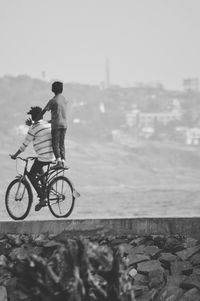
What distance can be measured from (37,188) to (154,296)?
140 inches

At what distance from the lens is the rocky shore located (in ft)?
17.7

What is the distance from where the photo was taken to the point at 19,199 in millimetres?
10703

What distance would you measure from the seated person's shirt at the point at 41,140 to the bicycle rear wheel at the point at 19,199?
1.80 ft

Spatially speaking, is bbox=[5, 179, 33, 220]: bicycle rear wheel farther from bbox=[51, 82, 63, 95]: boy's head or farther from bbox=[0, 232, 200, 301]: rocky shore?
bbox=[51, 82, 63, 95]: boy's head

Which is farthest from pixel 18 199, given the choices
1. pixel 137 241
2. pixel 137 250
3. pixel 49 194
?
pixel 137 250

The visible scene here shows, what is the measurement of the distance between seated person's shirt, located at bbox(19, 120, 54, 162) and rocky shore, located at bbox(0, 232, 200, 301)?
1591 mm

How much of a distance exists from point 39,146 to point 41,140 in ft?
0.33

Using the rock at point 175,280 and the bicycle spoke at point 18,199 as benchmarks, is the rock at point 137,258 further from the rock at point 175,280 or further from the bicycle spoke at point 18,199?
the bicycle spoke at point 18,199

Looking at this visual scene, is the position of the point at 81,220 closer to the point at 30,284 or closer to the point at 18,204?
the point at 18,204

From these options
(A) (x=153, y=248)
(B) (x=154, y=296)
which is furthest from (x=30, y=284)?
(A) (x=153, y=248)

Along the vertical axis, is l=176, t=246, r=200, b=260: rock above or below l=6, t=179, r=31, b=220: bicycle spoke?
below

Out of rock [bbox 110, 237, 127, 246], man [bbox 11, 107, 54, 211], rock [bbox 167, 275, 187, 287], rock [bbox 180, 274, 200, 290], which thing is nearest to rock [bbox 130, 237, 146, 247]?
rock [bbox 110, 237, 127, 246]

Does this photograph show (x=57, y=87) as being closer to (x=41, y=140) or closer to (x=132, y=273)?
(x=41, y=140)

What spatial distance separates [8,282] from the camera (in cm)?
789
